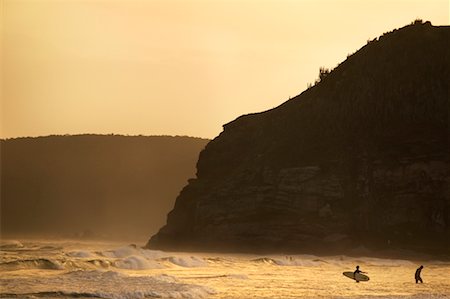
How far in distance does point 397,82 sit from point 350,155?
1258 centimetres

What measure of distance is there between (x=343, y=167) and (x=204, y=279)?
4865cm

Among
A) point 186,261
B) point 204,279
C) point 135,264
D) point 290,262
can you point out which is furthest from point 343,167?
point 204,279

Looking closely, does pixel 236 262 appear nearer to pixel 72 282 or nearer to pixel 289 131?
pixel 72 282

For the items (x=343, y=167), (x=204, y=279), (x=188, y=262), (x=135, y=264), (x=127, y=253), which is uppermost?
(x=343, y=167)

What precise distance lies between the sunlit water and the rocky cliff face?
20385 mm

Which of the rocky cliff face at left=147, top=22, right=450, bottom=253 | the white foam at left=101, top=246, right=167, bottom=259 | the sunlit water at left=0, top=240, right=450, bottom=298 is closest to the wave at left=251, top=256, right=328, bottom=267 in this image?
the sunlit water at left=0, top=240, right=450, bottom=298

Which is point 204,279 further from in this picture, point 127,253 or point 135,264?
point 127,253

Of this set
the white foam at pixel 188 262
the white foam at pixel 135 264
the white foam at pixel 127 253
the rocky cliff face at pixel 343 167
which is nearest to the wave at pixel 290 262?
the white foam at pixel 188 262

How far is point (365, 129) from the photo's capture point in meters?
102

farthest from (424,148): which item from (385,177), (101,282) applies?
(101,282)

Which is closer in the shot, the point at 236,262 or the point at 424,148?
the point at 236,262

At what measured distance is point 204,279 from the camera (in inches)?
2016

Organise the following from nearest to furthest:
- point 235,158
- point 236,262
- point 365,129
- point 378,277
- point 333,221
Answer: point 378,277, point 236,262, point 333,221, point 365,129, point 235,158

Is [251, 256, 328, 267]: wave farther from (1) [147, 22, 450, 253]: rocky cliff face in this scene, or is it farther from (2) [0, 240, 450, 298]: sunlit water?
(1) [147, 22, 450, 253]: rocky cliff face
